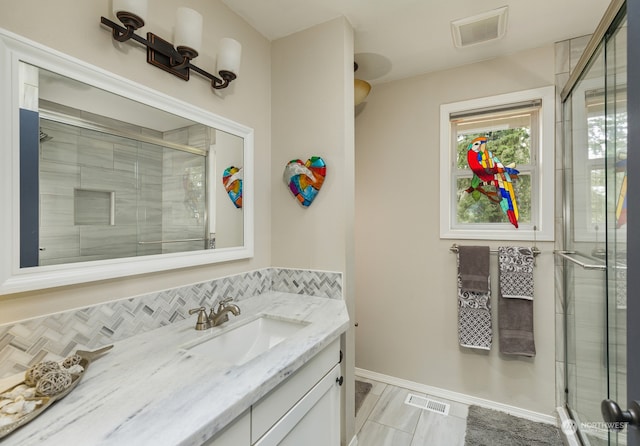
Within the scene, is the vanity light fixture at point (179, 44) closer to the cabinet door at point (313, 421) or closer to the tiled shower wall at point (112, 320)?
the tiled shower wall at point (112, 320)

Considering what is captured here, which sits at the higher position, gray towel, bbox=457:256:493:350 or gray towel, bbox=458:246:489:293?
gray towel, bbox=458:246:489:293

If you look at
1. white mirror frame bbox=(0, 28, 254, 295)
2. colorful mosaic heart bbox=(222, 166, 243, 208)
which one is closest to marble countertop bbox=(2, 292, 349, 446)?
white mirror frame bbox=(0, 28, 254, 295)

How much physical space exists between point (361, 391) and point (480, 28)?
2655 millimetres

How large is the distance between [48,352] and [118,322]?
0.20 meters

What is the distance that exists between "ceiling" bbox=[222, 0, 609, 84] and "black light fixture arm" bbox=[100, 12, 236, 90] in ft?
1.74

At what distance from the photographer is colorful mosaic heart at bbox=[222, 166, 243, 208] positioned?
1556 millimetres

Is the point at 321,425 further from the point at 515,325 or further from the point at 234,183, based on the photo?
the point at 515,325

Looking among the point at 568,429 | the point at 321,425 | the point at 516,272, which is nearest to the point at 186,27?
the point at 321,425

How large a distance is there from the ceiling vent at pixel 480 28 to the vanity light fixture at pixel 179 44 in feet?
4.39

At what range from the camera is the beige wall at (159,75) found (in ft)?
2.91

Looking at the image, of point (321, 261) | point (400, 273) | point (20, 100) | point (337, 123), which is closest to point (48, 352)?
point (20, 100)

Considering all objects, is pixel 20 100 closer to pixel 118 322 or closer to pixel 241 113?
pixel 118 322

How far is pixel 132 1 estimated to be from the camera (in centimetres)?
100

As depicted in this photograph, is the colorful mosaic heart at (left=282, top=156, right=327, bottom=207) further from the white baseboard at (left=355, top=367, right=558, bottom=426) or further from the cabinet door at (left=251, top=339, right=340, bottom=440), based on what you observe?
the white baseboard at (left=355, top=367, right=558, bottom=426)
